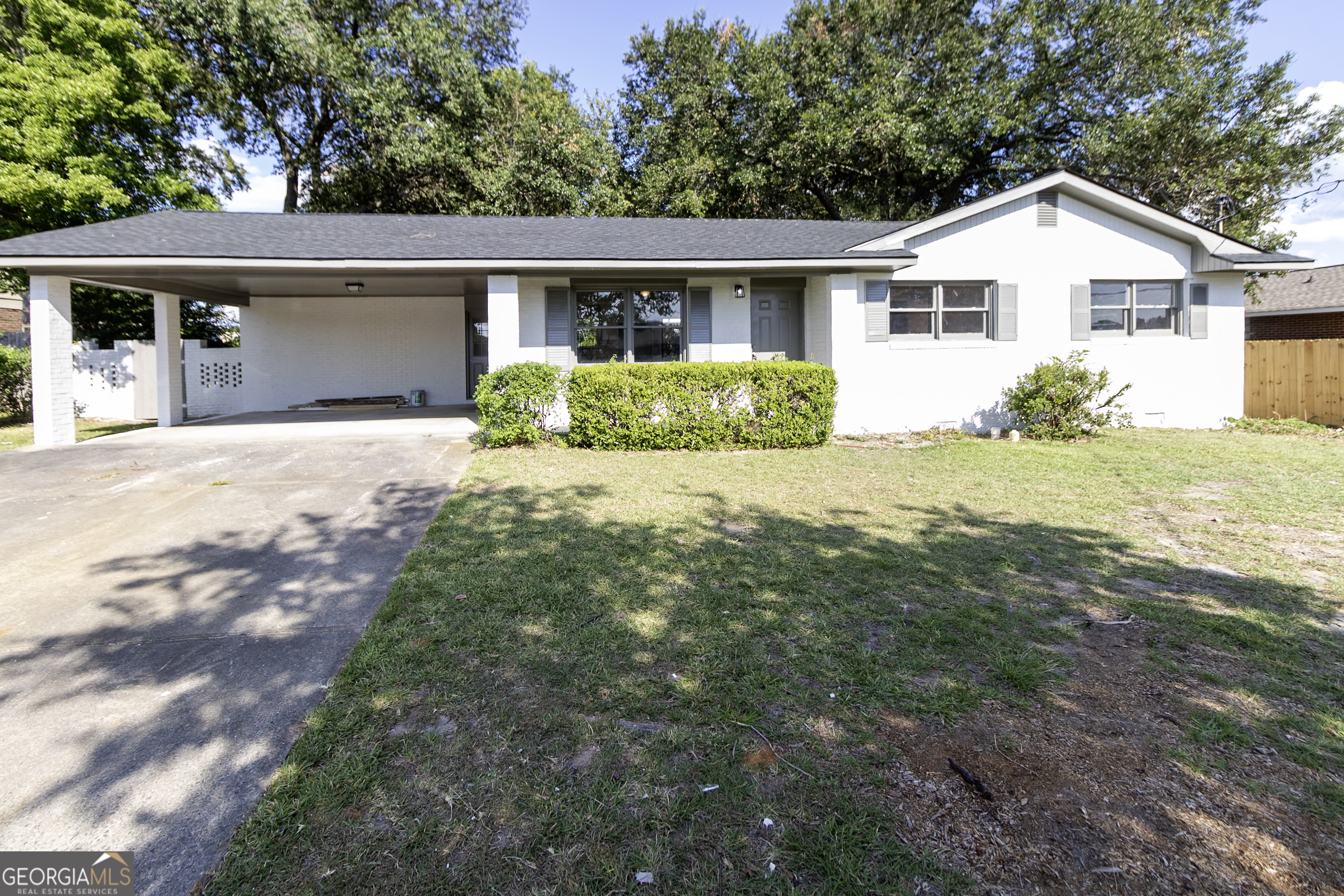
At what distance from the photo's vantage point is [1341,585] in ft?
13.2

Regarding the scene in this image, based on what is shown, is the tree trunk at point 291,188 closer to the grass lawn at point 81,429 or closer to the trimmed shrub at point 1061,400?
the grass lawn at point 81,429

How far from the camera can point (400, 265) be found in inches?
395

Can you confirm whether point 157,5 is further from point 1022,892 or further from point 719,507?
point 1022,892

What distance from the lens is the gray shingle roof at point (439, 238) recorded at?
988cm

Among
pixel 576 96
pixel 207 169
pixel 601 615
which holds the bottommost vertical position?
pixel 601 615

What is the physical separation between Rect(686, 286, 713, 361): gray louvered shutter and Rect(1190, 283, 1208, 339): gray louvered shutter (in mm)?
8640

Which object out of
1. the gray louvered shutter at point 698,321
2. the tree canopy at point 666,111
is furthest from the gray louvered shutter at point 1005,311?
the tree canopy at point 666,111

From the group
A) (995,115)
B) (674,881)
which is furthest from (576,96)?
(674,881)

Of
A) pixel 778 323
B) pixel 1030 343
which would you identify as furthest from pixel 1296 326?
pixel 778 323

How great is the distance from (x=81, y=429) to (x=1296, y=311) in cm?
3164

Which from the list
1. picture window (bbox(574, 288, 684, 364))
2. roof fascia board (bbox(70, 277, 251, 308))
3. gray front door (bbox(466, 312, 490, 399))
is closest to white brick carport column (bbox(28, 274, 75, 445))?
roof fascia board (bbox(70, 277, 251, 308))

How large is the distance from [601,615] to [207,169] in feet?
75.2

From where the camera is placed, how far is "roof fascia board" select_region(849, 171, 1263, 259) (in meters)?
11.2

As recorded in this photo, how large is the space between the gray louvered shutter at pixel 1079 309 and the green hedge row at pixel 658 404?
5.51 metres
